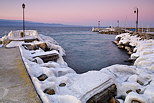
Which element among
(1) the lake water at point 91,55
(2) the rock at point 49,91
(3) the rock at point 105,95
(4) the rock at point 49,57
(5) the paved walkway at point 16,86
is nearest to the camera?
(5) the paved walkway at point 16,86

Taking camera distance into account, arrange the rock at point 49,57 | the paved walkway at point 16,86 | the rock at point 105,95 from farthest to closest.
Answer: the rock at point 49,57 → the rock at point 105,95 → the paved walkway at point 16,86

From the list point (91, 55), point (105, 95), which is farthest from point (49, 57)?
point (91, 55)

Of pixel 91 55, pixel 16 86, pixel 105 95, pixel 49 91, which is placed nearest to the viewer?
pixel 16 86

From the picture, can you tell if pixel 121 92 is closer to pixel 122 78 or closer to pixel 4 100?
pixel 122 78

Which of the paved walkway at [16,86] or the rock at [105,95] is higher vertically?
the paved walkway at [16,86]

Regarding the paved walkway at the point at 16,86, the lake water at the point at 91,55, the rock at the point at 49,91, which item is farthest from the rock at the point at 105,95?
the lake water at the point at 91,55

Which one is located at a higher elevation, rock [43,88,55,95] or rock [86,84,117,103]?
rock [43,88,55,95]

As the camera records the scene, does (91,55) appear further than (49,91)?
Yes

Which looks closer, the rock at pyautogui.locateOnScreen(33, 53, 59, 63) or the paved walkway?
the paved walkway

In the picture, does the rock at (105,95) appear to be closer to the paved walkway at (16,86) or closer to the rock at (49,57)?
the paved walkway at (16,86)

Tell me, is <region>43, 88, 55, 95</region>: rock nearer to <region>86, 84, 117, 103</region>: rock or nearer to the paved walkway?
the paved walkway

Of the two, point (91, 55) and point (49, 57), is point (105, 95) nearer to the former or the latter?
point (49, 57)

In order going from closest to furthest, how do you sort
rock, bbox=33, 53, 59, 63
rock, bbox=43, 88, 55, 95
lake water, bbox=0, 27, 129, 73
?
rock, bbox=43, 88, 55, 95 → rock, bbox=33, 53, 59, 63 → lake water, bbox=0, 27, 129, 73

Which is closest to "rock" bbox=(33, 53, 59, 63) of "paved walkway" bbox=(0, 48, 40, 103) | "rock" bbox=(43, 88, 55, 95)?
"paved walkway" bbox=(0, 48, 40, 103)
